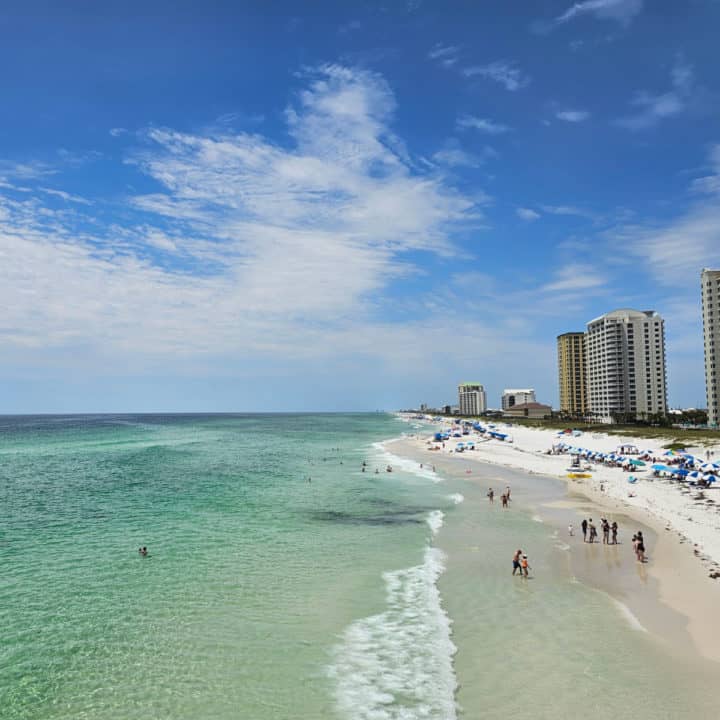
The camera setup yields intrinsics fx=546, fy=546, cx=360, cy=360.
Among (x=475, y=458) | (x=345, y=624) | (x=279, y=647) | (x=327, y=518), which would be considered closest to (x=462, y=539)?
(x=327, y=518)

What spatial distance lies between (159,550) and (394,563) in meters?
12.1

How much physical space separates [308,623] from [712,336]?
400 feet

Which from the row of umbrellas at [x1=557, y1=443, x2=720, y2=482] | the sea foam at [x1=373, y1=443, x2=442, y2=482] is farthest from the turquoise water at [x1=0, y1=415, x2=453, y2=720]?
the row of umbrellas at [x1=557, y1=443, x2=720, y2=482]

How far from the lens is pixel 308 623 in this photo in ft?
59.9

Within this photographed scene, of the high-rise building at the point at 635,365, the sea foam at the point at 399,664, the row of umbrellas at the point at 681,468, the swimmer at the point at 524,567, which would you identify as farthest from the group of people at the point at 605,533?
the high-rise building at the point at 635,365

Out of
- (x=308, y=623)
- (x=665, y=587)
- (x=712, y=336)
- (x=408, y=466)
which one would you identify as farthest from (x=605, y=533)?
(x=712, y=336)

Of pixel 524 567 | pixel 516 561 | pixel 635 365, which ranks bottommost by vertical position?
pixel 524 567

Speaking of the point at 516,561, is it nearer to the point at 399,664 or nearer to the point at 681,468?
the point at 399,664

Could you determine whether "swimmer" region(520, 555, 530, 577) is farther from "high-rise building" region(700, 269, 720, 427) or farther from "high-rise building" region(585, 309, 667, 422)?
"high-rise building" region(585, 309, 667, 422)

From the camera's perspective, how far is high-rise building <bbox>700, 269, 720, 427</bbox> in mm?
111375

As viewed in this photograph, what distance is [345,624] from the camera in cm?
1830

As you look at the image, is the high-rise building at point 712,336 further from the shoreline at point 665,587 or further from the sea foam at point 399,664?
the sea foam at point 399,664

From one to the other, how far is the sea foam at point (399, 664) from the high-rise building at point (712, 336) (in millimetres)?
113813

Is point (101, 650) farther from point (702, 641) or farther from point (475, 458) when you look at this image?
point (475, 458)
